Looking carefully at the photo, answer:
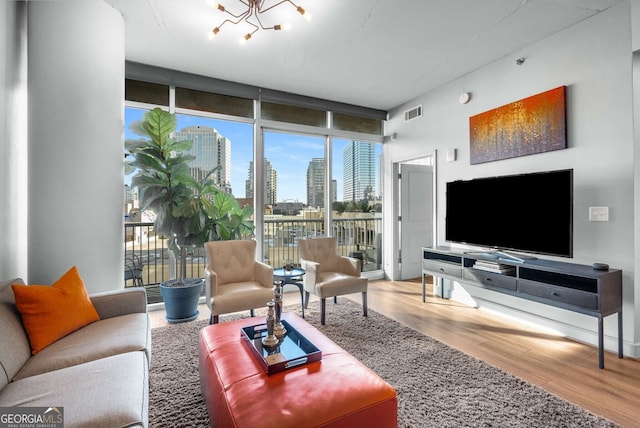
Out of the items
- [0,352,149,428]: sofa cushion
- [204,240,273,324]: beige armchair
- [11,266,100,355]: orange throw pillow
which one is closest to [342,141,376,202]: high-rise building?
[204,240,273,324]: beige armchair

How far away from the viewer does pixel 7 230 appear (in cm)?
219

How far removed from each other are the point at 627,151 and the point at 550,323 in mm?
1667

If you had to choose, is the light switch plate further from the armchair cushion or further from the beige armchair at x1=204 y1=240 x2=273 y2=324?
the beige armchair at x1=204 y1=240 x2=273 y2=324

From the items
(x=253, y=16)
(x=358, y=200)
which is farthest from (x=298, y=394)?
(x=358, y=200)

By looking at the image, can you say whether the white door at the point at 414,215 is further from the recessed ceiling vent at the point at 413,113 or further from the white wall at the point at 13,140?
the white wall at the point at 13,140

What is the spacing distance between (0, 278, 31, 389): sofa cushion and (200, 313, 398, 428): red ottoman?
86 cm

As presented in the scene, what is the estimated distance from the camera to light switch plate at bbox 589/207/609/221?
255 centimetres

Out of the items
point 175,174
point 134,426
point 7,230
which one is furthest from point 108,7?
point 134,426

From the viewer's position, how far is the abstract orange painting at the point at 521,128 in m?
2.85

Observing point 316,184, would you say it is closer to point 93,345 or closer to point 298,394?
point 93,345

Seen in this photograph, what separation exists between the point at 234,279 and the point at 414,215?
328 centimetres

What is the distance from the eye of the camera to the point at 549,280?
2.59 m

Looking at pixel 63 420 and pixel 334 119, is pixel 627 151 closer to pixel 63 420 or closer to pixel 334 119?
pixel 334 119

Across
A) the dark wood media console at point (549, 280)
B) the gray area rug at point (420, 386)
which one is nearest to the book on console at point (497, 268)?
the dark wood media console at point (549, 280)
